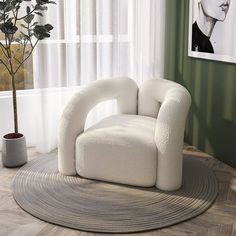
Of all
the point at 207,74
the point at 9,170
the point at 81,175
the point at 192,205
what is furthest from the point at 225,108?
the point at 9,170

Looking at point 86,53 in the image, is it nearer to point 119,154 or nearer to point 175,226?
point 119,154

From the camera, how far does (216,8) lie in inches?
116

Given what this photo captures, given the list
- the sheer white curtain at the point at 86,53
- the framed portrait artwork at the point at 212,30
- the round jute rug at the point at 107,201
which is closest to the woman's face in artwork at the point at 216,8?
the framed portrait artwork at the point at 212,30

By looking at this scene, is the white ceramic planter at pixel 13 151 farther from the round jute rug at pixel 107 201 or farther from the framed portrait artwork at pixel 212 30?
the framed portrait artwork at pixel 212 30

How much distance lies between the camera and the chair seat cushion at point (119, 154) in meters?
2.44

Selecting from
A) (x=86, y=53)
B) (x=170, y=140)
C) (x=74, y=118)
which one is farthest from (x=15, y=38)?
(x=170, y=140)

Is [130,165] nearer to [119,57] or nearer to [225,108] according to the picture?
[225,108]

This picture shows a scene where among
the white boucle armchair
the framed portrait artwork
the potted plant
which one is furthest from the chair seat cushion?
the framed portrait artwork

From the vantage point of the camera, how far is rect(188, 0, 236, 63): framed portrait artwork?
281 cm

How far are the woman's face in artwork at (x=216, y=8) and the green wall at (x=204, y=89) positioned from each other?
0.35 metres

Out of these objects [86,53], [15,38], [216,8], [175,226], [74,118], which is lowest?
[175,226]

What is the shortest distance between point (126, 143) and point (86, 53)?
1208 mm

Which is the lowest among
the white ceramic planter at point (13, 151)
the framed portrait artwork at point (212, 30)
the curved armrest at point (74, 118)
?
the white ceramic planter at point (13, 151)

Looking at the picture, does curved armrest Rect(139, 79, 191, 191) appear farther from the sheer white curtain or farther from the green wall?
the sheer white curtain
